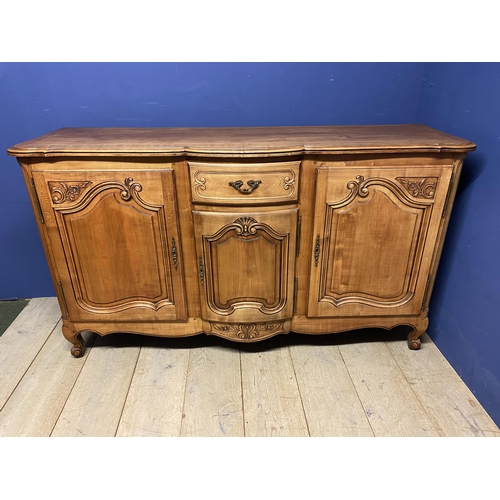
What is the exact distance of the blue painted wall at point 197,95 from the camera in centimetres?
148

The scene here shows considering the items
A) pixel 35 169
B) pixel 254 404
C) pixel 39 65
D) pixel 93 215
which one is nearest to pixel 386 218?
pixel 254 404

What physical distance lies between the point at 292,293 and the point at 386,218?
41 centimetres

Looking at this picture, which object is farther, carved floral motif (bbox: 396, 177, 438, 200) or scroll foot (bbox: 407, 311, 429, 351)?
scroll foot (bbox: 407, 311, 429, 351)

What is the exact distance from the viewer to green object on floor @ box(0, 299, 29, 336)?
1.71 metres

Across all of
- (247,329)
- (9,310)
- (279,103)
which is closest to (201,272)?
(247,329)

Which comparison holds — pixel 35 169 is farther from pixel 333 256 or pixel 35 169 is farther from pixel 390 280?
pixel 390 280

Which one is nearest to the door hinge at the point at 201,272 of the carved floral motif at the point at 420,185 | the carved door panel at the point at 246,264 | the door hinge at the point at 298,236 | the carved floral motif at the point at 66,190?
the carved door panel at the point at 246,264

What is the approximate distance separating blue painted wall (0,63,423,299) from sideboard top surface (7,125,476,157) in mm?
200

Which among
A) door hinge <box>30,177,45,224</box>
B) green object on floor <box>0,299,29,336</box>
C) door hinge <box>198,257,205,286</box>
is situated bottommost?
green object on floor <box>0,299,29,336</box>

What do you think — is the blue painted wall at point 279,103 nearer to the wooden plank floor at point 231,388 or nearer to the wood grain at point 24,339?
the wooden plank floor at point 231,388

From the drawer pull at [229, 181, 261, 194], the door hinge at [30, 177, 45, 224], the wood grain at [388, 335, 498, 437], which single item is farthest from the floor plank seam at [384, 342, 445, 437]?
the door hinge at [30, 177, 45, 224]

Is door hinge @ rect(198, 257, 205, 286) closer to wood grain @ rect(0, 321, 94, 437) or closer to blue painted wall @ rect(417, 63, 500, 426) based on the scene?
wood grain @ rect(0, 321, 94, 437)

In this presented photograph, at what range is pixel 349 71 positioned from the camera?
151 cm

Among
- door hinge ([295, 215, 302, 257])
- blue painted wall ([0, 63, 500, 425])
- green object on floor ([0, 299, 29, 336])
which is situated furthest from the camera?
green object on floor ([0, 299, 29, 336])
